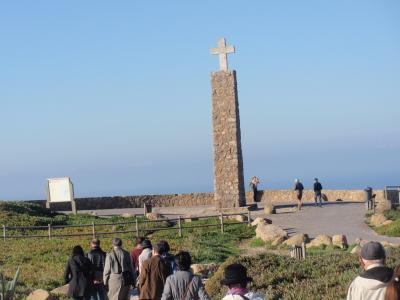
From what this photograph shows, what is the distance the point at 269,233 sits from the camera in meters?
29.0

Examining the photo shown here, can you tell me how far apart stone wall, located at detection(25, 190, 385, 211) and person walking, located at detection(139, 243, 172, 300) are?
36.1m

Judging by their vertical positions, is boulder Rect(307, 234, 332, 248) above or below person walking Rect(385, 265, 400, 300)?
below

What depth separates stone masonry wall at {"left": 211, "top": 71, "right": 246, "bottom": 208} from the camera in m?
39.6

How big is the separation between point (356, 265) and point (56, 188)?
1157 inches

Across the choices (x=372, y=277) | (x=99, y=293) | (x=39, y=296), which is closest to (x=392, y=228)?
(x=39, y=296)

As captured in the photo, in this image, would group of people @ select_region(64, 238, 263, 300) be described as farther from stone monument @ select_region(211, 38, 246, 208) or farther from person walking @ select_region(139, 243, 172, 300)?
stone monument @ select_region(211, 38, 246, 208)

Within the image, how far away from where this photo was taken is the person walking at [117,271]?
46.2 ft

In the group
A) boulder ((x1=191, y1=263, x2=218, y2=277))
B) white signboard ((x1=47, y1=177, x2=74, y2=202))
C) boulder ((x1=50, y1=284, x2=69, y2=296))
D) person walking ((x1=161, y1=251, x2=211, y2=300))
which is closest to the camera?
person walking ((x1=161, y1=251, x2=211, y2=300))

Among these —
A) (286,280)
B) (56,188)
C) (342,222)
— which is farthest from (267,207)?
(286,280)

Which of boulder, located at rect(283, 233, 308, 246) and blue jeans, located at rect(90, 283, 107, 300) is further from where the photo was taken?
boulder, located at rect(283, 233, 308, 246)

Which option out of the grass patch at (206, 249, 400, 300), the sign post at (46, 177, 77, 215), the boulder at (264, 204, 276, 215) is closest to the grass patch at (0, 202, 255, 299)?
the sign post at (46, 177, 77, 215)

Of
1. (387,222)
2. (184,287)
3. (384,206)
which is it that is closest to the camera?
(184,287)

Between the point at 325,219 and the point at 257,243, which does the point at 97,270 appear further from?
the point at 325,219

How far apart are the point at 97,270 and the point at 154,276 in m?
2.53
